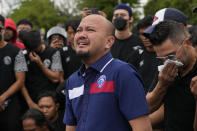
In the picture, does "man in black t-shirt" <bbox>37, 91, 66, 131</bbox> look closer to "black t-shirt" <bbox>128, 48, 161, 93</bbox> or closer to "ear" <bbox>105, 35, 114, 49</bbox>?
"black t-shirt" <bbox>128, 48, 161, 93</bbox>

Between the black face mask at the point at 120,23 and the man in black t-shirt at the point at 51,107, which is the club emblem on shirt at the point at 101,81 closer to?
the man in black t-shirt at the point at 51,107

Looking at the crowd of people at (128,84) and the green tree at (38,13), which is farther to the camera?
the green tree at (38,13)

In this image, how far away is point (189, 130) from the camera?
2.63 meters

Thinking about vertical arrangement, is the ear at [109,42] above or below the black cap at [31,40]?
above

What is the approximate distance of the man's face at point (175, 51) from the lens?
2635 mm

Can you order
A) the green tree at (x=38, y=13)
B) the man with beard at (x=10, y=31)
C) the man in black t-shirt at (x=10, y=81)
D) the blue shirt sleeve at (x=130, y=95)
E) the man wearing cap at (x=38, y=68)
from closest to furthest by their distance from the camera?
the blue shirt sleeve at (x=130, y=95)
the man in black t-shirt at (x=10, y=81)
the man wearing cap at (x=38, y=68)
the man with beard at (x=10, y=31)
the green tree at (x=38, y=13)

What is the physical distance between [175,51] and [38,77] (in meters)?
3.06

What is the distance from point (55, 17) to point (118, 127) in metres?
36.7

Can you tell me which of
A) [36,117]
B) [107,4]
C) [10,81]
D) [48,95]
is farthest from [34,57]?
[107,4]

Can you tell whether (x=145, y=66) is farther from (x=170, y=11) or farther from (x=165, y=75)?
(x=165, y=75)

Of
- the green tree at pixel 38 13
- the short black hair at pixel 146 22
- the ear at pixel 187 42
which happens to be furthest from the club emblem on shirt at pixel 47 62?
the green tree at pixel 38 13

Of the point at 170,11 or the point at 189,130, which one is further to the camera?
the point at 170,11

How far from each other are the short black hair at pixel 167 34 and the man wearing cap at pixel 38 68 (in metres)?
2.76

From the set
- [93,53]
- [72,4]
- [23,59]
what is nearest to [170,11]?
[93,53]
